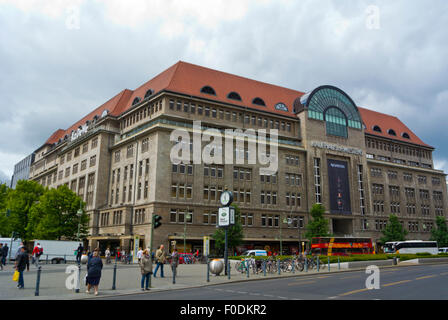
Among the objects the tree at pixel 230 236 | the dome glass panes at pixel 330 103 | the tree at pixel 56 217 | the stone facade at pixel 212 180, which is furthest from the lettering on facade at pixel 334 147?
the tree at pixel 56 217

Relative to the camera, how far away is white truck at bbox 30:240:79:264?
43969 mm

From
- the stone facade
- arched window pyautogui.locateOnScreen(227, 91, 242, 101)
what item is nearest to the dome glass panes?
the stone facade

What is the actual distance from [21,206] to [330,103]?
56993 millimetres

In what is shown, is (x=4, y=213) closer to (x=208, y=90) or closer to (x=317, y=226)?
(x=208, y=90)

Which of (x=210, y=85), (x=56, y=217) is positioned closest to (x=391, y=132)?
(x=210, y=85)

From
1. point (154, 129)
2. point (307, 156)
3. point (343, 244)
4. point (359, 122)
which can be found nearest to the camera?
point (343, 244)

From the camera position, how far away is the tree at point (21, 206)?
59031 millimetres

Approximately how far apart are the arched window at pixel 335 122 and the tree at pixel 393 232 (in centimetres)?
1813

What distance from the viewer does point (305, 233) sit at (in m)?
59.4

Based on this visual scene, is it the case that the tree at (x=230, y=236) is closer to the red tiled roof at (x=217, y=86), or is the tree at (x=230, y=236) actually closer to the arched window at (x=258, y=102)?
the red tiled roof at (x=217, y=86)

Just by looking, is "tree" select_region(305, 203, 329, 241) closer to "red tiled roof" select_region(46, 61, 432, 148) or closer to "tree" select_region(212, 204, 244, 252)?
"tree" select_region(212, 204, 244, 252)
